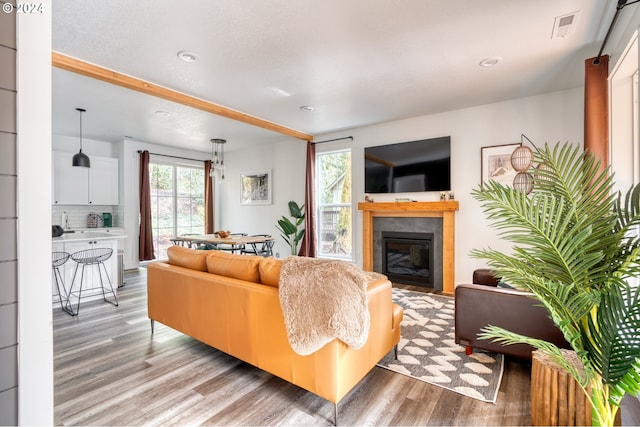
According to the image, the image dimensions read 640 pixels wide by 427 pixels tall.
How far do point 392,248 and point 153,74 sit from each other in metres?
4.09

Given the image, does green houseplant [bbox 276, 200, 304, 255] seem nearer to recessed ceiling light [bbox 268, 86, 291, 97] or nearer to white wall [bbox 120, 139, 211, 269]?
recessed ceiling light [bbox 268, 86, 291, 97]

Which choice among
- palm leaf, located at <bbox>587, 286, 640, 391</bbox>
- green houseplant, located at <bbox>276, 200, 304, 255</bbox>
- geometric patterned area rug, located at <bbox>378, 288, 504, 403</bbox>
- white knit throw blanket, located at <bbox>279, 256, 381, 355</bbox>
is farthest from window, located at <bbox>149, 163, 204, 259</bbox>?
palm leaf, located at <bbox>587, 286, 640, 391</bbox>

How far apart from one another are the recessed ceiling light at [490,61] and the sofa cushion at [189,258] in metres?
3.21

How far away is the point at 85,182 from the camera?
5590 mm

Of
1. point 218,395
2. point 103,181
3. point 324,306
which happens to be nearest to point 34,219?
point 324,306

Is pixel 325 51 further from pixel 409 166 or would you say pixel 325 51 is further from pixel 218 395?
pixel 218 395

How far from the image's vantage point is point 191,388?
2045 millimetres

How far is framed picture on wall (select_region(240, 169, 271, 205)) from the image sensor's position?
22.0 ft

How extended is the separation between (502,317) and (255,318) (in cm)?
179

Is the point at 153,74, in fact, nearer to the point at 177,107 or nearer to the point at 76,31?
the point at 76,31

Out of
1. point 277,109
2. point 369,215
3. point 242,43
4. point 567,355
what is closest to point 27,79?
point 242,43

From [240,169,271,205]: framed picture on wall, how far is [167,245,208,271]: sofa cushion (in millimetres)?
3953

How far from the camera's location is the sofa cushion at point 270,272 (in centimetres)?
198

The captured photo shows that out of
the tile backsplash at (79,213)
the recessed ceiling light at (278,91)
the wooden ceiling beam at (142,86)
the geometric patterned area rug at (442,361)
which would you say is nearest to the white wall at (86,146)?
the tile backsplash at (79,213)
